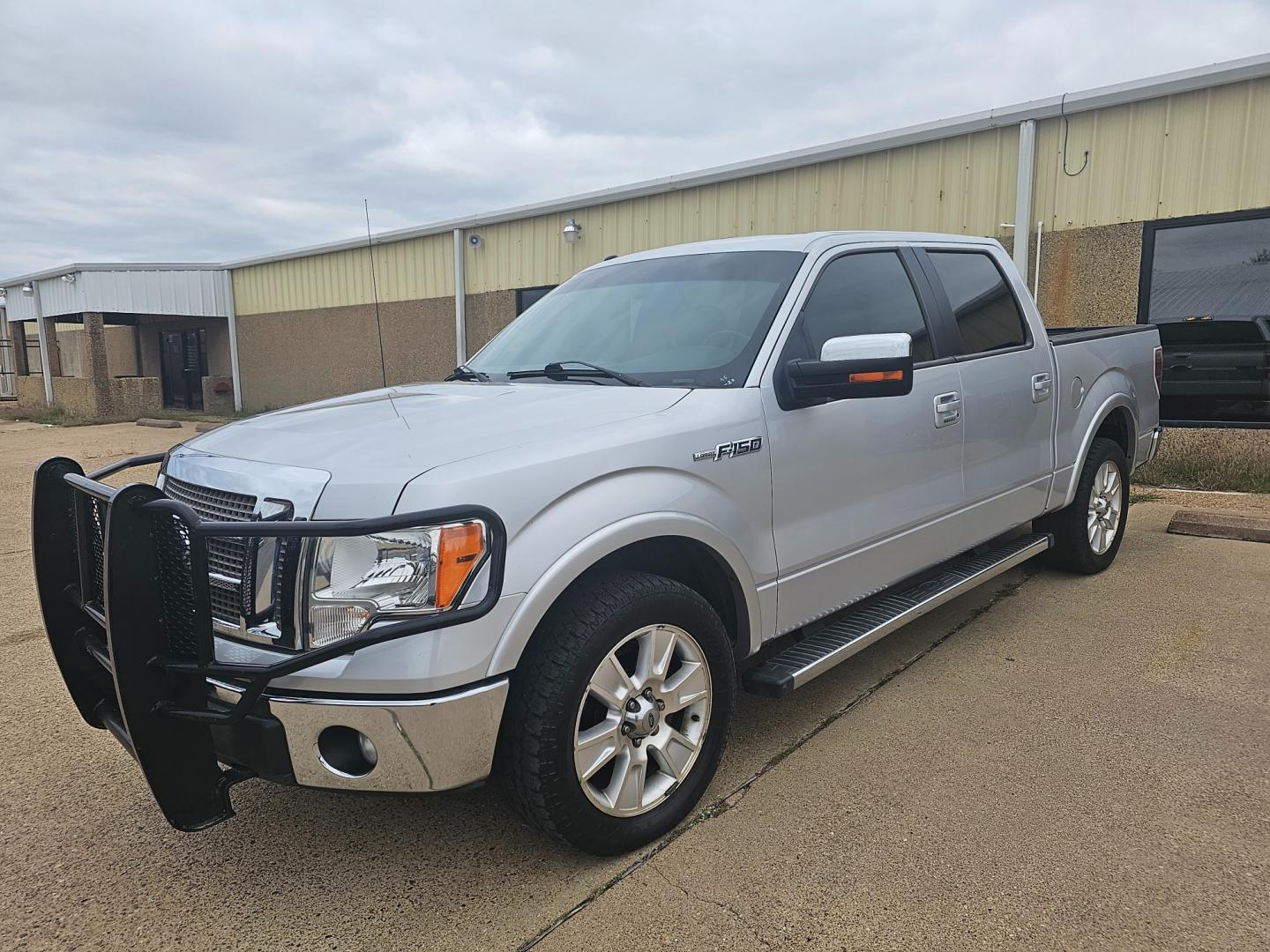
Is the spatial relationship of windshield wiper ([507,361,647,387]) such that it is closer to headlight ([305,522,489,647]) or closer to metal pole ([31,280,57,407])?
headlight ([305,522,489,647])

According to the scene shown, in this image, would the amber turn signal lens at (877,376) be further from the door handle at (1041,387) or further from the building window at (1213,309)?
the building window at (1213,309)

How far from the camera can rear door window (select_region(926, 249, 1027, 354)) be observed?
409 cm

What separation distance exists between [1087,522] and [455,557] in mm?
4246

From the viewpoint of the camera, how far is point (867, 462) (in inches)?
130

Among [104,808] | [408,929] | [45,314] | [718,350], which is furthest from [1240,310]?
[45,314]

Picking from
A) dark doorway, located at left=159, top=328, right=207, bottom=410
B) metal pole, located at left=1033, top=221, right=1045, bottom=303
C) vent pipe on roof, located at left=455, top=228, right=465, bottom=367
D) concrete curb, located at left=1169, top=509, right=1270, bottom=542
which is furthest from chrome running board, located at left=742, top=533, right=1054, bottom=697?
dark doorway, located at left=159, top=328, right=207, bottom=410

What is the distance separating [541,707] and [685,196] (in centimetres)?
982

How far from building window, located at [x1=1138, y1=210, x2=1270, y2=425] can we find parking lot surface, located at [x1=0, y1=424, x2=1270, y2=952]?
502 cm

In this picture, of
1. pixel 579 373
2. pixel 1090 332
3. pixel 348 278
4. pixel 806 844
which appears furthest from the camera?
pixel 348 278

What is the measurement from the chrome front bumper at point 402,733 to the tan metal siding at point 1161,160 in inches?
316

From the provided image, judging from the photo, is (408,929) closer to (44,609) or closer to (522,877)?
(522,877)

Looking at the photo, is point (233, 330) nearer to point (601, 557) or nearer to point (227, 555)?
point (227, 555)

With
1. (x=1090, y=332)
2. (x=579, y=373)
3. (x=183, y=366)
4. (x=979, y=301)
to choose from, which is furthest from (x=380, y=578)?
(x=183, y=366)

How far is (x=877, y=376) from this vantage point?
9.14ft
